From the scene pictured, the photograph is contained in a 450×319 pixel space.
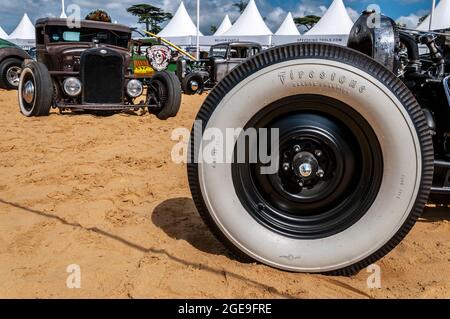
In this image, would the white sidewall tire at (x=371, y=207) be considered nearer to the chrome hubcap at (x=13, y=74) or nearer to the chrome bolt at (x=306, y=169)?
the chrome bolt at (x=306, y=169)

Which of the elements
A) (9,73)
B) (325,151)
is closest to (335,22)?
(9,73)

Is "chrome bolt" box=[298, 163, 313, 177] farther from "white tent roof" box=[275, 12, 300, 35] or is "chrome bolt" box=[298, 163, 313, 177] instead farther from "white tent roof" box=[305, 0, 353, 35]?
"white tent roof" box=[275, 12, 300, 35]

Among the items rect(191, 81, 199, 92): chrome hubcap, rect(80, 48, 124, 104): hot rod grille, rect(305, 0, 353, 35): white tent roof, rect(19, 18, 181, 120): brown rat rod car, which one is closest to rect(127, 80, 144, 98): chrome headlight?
rect(19, 18, 181, 120): brown rat rod car

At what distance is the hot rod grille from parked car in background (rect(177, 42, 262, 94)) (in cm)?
575

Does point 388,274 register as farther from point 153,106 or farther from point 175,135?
point 153,106

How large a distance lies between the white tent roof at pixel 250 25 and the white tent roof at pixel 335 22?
356 centimetres

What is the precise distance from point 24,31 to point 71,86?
30336 mm

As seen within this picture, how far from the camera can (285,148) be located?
1924mm

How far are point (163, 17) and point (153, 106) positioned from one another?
64.0 m

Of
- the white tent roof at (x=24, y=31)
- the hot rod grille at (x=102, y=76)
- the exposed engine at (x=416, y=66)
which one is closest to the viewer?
the exposed engine at (x=416, y=66)

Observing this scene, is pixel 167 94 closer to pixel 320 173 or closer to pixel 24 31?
pixel 320 173

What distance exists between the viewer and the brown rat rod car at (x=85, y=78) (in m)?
6.76

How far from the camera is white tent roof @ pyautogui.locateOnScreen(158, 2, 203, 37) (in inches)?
1070

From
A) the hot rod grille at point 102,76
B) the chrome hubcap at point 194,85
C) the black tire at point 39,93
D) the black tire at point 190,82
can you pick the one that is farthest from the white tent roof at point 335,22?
the black tire at point 39,93
